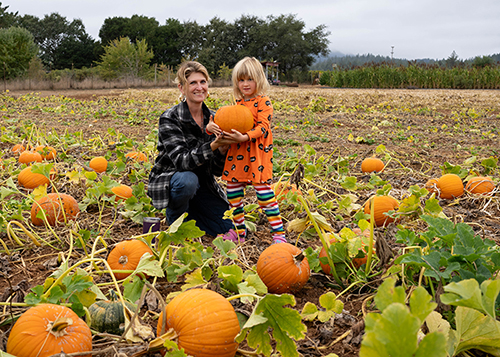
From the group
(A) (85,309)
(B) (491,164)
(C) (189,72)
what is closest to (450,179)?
(B) (491,164)

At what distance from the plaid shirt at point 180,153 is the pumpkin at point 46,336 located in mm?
1573

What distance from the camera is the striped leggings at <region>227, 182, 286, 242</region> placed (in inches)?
110

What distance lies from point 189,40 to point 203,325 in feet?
213

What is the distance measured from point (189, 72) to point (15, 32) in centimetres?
4023

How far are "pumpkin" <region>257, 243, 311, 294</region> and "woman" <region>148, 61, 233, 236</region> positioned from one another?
103 cm

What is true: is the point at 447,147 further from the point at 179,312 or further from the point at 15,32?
the point at 15,32

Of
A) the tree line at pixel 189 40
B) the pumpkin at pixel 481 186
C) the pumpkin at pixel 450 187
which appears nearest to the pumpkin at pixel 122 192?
the pumpkin at pixel 450 187

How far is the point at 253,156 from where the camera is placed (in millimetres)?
2844

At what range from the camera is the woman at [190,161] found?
9.44 ft

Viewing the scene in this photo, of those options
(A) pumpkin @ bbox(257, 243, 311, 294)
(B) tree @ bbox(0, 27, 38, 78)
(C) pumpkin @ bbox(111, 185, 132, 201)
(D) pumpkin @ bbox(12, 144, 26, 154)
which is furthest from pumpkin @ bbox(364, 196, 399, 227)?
(B) tree @ bbox(0, 27, 38, 78)

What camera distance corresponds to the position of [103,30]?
6631cm

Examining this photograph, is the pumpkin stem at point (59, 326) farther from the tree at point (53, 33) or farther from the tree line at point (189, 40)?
the tree at point (53, 33)

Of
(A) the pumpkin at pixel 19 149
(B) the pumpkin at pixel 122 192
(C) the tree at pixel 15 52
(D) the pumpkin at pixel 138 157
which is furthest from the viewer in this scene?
(C) the tree at pixel 15 52

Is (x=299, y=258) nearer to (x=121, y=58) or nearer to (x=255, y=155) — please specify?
(x=255, y=155)
